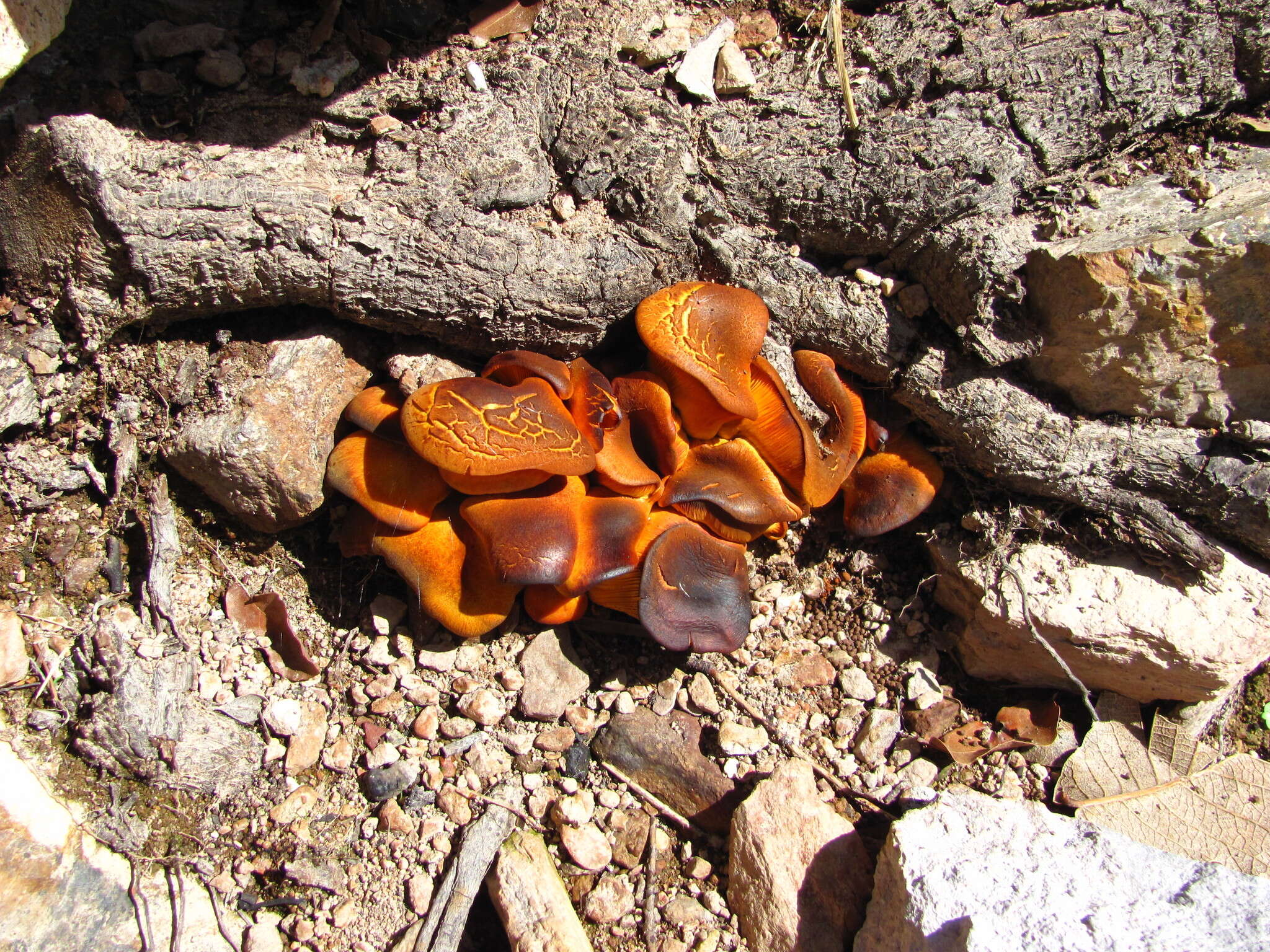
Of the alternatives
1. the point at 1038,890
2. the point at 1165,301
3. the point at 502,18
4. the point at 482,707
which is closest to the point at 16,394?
the point at 482,707

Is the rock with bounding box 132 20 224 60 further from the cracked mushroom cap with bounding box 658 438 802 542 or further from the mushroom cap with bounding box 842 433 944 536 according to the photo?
the mushroom cap with bounding box 842 433 944 536

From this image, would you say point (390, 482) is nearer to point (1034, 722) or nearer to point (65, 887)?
point (65, 887)

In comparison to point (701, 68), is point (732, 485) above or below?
below

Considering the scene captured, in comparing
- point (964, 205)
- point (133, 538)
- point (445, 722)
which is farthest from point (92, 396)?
point (964, 205)

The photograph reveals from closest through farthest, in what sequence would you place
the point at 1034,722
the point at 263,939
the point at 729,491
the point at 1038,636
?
the point at 263,939
the point at 729,491
the point at 1038,636
the point at 1034,722

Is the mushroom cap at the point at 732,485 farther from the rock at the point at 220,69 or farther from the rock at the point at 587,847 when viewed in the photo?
the rock at the point at 220,69

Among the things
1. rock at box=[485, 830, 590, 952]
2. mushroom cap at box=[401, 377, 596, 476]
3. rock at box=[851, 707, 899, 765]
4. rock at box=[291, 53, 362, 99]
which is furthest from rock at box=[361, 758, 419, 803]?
rock at box=[291, 53, 362, 99]

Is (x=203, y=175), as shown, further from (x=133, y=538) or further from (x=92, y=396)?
(x=133, y=538)
